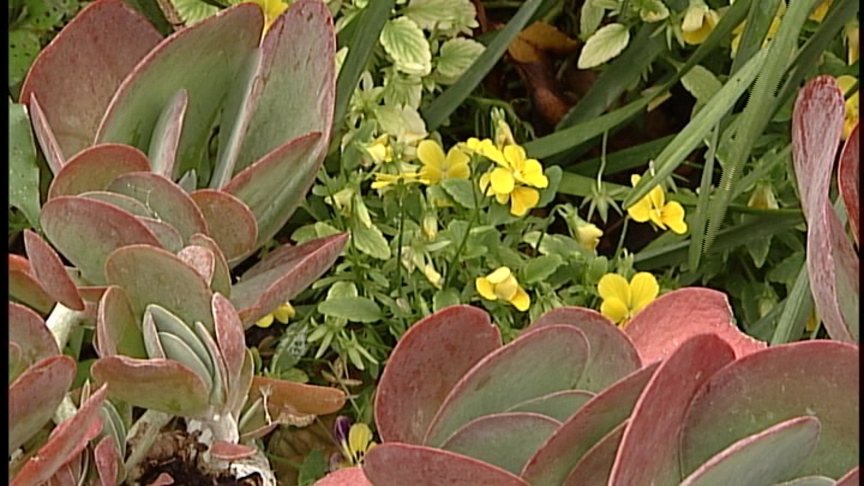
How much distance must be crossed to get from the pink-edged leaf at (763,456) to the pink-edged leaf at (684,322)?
0.40 ft

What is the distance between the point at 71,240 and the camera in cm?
48

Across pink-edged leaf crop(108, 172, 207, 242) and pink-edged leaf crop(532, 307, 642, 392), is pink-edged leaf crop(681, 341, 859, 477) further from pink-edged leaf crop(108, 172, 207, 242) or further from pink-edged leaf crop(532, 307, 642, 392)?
pink-edged leaf crop(108, 172, 207, 242)

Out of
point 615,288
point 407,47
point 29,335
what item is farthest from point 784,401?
point 407,47

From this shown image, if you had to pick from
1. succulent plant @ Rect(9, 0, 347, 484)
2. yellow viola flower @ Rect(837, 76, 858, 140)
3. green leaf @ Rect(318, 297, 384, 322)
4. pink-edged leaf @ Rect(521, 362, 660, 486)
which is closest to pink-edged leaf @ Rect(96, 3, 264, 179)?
succulent plant @ Rect(9, 0, 347, 484)

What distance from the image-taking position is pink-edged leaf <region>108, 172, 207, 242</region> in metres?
0.48

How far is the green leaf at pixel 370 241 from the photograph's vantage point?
0.90 metres

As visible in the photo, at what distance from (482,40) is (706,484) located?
785mm

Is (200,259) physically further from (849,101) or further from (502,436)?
(849,101)

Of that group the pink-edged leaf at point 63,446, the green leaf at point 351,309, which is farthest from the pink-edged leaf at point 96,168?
the green leaf at point 351,309

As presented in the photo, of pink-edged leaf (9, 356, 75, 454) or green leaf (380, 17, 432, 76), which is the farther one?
green leaf (380, 17, 432, 76)

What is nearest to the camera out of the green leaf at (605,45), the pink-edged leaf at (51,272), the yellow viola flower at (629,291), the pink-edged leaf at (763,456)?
the pink-edged leaf at (763,456)

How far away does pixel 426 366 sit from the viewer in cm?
47

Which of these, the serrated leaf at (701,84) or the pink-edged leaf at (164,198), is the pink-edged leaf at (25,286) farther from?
the serrated leaf at (701,84)

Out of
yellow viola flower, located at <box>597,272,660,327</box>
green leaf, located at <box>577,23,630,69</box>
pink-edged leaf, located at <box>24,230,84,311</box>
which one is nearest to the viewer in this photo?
pink-edged leaf, located at <box>24,230,84,311</box>
